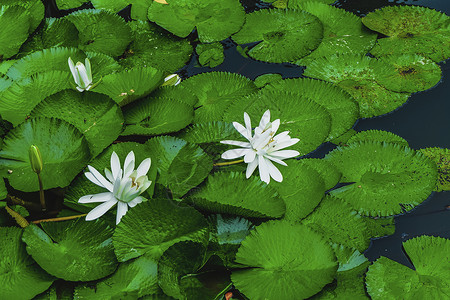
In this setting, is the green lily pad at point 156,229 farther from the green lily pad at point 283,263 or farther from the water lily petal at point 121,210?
the green lily pad at point 283,263

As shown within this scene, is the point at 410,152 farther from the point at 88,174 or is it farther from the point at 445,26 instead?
the point at 88,174

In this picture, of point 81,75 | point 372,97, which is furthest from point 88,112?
point 372,97

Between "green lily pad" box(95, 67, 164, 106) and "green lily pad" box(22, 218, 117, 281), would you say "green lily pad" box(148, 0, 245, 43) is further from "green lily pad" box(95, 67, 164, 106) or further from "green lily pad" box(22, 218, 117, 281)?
"green lily pad" box(22, 218, 117, 281)

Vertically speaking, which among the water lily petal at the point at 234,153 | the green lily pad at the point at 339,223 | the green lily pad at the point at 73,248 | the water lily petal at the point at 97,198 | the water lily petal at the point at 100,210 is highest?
the water lily petal at the point at 234,153

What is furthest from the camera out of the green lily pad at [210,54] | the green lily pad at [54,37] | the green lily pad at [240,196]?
the green lily pad at [210,54]

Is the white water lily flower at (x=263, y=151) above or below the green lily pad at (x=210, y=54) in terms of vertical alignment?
above

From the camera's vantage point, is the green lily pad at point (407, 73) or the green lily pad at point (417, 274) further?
the green lily pad at point (407, 73)

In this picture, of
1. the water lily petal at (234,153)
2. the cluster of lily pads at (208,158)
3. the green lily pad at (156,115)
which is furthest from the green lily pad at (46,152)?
the water lily petal at (234,153)
